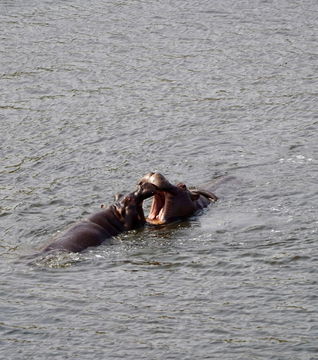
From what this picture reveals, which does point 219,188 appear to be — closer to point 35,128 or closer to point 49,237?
point 49,237

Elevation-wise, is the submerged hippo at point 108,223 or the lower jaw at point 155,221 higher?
the submerged hippo at point 108,223

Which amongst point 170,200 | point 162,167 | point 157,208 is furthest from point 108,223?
point 162,167

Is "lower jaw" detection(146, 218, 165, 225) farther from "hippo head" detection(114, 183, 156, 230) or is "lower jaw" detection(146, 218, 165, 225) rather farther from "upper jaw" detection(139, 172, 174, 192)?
"upper jaw" detection(139, 172, 174, 192)

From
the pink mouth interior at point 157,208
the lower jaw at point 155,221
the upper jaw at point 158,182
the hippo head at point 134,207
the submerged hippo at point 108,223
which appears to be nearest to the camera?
the submerged hippo at point 108,223

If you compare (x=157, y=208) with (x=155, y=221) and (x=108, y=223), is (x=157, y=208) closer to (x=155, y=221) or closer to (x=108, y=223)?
(x=155, y=221)

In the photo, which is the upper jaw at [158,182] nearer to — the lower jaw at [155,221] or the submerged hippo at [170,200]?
the submerged hippo at [170,200]

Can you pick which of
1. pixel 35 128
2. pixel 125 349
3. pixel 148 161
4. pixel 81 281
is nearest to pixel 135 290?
pixel 81 281

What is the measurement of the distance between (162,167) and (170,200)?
1.95 meters

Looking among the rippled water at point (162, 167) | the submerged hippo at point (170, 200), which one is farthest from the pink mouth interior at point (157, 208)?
the rippled water at point (162, 167)

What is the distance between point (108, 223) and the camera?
12.7 meters

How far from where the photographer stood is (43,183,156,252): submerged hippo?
12039 millimetres

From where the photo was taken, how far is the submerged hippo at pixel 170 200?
511 inches

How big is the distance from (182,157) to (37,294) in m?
4.90

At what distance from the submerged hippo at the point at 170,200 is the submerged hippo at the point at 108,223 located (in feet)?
0.35
